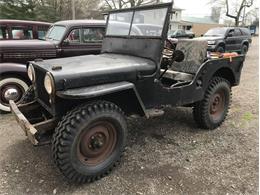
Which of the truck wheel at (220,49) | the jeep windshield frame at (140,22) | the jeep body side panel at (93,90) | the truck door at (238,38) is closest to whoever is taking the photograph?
the jeep body side panel at (93,90)

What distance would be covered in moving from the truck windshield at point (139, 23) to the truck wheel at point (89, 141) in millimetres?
1257

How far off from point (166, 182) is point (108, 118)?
0.97 meters

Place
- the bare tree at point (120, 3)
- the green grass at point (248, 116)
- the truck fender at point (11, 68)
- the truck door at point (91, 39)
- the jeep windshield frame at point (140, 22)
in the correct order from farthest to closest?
the bare tree at point (120, 3), the truck door at point (91, 39), the truck fender at point (11, 68), the green grass at point (248, 116), the jeep windshield frame at point (140, 22)

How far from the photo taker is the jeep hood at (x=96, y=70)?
282cm

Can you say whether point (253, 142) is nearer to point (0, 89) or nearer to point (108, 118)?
point (108, 118)

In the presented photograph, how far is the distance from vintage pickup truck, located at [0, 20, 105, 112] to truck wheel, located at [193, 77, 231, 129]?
3.33 metres

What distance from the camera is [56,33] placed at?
21.9 feet

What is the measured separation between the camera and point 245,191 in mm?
2971

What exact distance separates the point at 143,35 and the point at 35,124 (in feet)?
5.91

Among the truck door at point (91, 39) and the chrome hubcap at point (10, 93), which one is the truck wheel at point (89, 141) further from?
the truck door at point (91, 39)

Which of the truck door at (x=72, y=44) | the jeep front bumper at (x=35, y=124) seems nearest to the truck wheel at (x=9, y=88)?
the truck door at (x=72, y=44)

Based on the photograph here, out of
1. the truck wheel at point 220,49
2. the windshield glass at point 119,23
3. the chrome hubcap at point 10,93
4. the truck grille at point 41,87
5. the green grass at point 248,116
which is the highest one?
the windshield glass at point 119,23

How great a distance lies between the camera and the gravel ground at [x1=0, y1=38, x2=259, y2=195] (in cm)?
299

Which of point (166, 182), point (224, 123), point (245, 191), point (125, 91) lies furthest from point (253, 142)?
point (125, 91)
